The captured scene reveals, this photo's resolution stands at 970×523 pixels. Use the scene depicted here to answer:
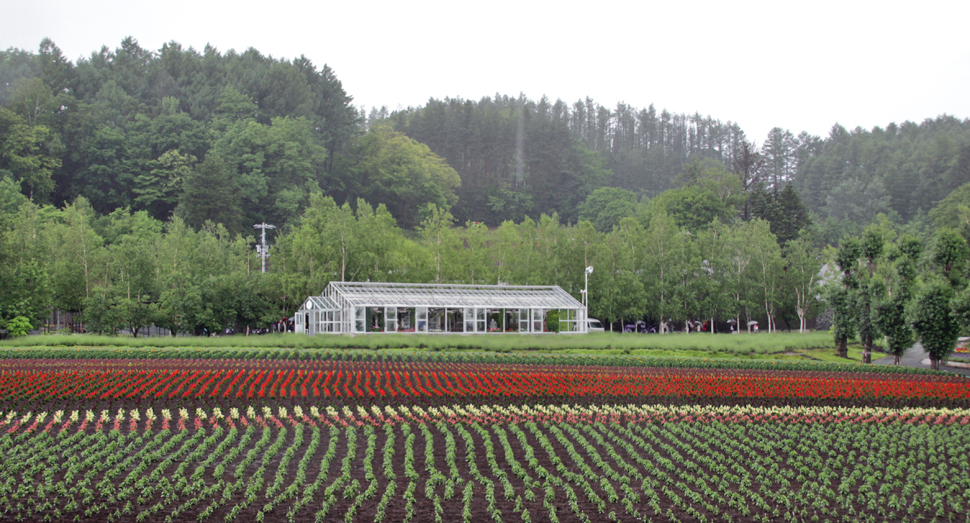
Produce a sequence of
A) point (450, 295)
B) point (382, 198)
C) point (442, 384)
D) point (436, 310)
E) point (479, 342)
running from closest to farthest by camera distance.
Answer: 1. point (442, 384)
2. point (479, 342)
3. point (436, 310)
4. point (450, 295)
5. point (382, 198)

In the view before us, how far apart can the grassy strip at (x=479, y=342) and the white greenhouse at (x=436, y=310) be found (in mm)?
3375

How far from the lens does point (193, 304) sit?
45.1 meters

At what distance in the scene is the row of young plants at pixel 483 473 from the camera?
1191 centimetres

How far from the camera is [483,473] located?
14.1 metres

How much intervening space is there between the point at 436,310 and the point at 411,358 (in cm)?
1467

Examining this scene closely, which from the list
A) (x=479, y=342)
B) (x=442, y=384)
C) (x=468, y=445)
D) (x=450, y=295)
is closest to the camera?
(x=468, y=445)

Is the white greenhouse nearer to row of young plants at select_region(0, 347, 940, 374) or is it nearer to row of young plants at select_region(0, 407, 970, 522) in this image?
row of young plants at select_region(0, 347, 940, 374)

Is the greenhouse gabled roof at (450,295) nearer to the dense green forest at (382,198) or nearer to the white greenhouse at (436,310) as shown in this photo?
the white greenhouse at (436,310)

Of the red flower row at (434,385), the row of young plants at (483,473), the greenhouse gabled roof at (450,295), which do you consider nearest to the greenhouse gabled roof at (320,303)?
the greenhouse gabled roof at (450,295)

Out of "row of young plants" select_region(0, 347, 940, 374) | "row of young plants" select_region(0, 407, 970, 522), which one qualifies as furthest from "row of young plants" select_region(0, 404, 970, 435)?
"row of young plants" select_region(0, 347, 940, 374)

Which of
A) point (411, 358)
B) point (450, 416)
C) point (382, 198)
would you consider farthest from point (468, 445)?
point (382, 198)

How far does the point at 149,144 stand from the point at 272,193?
16.7m

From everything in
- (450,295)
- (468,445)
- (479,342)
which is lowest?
(468,445)

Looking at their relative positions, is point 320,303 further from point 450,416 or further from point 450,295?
point 450,416
